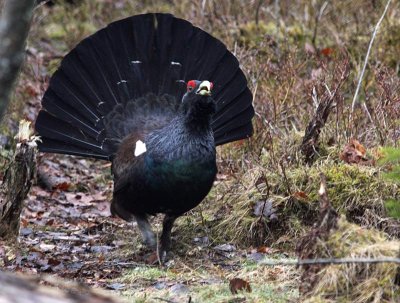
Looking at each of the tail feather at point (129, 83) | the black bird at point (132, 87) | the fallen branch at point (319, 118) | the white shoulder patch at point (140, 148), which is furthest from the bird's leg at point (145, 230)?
the fallen branch at point (319, 118)

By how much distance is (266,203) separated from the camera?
638 centimetres

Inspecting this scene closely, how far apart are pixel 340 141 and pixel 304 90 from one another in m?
1.43

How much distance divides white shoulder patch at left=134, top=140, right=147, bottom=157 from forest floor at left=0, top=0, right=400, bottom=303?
0.81 meters

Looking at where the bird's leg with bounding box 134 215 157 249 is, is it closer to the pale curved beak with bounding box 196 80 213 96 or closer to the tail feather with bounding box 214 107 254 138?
the tail feather with bounding box 214 107 254 138

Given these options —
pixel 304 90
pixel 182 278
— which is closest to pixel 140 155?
pixel 182 278

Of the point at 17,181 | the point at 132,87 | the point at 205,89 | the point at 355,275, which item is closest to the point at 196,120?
the point at 205,89

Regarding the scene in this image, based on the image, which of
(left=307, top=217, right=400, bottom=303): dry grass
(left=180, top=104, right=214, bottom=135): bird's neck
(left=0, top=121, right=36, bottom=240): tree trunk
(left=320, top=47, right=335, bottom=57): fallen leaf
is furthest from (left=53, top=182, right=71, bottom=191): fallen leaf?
(left=307, top=217, right=400, bottom=303): dry grass

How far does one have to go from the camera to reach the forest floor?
4664 mm

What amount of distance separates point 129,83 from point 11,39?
4.49m

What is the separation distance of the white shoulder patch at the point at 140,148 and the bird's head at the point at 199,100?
448mm

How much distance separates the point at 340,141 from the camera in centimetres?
686

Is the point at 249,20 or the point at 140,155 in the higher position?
the point at 249,20

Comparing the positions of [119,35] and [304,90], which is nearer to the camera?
[119,35]

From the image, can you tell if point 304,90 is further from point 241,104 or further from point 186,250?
point 186,250
